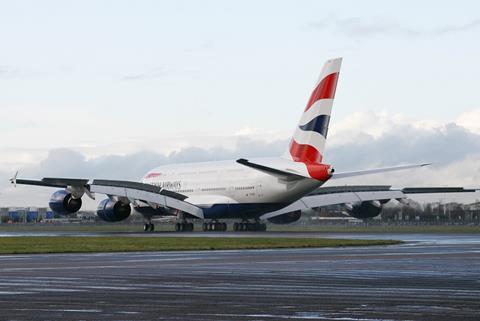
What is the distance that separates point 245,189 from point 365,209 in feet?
48.5

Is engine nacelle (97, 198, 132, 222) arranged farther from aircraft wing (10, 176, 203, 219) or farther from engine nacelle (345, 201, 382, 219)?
engine nacelle (345, 201, 382, 219)

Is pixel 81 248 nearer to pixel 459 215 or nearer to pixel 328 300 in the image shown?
pixel 328 300

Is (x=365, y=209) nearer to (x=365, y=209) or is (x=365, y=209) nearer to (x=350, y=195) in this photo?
(x=365, y=209)

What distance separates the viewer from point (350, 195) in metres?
79.3

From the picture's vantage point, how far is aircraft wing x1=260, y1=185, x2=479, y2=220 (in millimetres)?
79312

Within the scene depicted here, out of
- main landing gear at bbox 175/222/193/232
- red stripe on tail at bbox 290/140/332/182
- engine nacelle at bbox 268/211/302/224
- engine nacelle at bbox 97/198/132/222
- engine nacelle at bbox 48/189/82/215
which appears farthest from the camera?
engine nacelle at bbox 268/211/302/224

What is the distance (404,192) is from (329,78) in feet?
49.0

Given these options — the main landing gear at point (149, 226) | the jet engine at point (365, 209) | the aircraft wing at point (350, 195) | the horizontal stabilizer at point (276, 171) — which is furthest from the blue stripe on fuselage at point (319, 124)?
the main landing gear at point (149, 226)

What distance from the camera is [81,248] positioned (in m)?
44.0

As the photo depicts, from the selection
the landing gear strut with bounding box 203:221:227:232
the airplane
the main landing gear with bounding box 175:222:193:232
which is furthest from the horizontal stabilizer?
the main landing gear with bounding box 175:222:193:232

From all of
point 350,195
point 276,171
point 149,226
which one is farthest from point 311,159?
point 149,226

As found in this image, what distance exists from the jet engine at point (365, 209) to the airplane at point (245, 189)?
80 millimetres

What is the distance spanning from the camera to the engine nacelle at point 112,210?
256 feet

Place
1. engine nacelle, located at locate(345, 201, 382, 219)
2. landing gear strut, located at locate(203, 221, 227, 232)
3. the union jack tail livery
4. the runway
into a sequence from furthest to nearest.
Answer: engine nacelle, located at locate(345, 201, 382, 219)
landing gear strut, located at locate(203, 221, 227, 232)
the union jack tail livery
the runway
